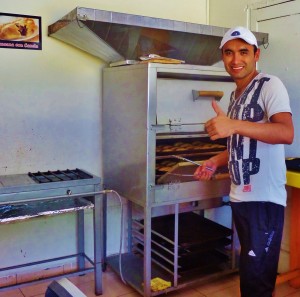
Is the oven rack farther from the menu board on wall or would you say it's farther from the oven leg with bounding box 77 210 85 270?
the menu board on wall

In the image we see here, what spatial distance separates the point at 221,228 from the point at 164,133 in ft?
3.05

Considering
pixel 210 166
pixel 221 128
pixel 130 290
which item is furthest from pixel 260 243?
pixel 130 290

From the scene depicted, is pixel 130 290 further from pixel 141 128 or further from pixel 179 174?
pixel 141 128

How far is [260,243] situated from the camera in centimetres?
171

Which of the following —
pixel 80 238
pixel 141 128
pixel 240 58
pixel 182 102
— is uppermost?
pixel 240 58

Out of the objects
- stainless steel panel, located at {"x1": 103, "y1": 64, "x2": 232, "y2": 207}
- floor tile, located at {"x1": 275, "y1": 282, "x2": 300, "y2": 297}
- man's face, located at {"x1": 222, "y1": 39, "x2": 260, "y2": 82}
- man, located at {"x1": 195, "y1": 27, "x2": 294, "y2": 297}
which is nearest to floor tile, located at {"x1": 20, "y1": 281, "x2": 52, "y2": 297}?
stainless steel panel, located at {"x1": 103, "y1": 64, "x2": 232, "y2": 207}

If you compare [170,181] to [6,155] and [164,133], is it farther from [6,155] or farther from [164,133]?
[6,155]

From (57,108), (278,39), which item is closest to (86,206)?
(57,108)

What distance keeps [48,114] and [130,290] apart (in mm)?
1347

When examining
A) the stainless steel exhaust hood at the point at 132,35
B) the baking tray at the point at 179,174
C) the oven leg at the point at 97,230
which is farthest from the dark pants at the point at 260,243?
the stainless steel exhaust hood at the point at 132,35

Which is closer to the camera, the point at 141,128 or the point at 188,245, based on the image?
the point at 141,128

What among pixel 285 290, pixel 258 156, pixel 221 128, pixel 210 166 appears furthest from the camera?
pixel 285 290

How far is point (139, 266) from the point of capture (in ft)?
9.01

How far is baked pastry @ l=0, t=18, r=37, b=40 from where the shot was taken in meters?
2.34
